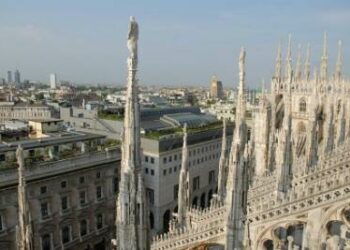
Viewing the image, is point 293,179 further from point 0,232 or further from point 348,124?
point 0,232

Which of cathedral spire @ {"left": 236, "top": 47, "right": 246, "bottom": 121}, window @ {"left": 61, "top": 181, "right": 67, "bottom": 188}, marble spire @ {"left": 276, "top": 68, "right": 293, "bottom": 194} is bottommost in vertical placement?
window @ {"left": 61, "top": 181, "right": 67, "bottom": 188}

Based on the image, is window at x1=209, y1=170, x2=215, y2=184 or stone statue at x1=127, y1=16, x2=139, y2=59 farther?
window at x1=209, y1=170, x2=215, y2=184

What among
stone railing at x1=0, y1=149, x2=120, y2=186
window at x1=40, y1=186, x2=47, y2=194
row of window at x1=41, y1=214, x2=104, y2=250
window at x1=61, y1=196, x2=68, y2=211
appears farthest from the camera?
window at x1=61, y1=196, x2=68, y2=211

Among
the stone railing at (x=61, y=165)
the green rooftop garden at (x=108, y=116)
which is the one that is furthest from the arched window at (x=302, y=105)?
the green rooftop garden at (x=108, y=116)

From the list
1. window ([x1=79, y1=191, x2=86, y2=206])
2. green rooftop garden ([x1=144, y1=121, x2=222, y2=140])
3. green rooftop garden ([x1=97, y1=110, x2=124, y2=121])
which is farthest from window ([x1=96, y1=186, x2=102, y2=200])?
green rooftop garden ([x1=97, y1=110, x2=124, y2=121])

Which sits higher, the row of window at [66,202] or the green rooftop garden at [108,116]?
the green rooftop garden at [108,116]

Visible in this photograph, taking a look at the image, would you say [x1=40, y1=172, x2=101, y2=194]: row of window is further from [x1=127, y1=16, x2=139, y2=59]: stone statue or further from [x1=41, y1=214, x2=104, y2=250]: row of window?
[x1=127, y1=16, x2=139, y2=59]: stone statue

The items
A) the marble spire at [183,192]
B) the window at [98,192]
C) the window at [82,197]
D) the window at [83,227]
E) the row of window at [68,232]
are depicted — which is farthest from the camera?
the window at [98,192]

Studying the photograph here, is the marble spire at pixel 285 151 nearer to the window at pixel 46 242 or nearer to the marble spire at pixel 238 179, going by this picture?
the marble spire at pixel 238 179
